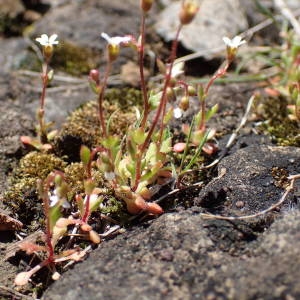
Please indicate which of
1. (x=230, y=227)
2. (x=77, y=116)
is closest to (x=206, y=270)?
(x=230, y=227)

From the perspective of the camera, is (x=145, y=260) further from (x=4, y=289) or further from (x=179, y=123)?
(x=179, y=123)

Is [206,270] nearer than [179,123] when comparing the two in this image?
Yes

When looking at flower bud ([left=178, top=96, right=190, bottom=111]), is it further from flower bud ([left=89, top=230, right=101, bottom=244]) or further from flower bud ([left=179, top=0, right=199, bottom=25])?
flower bud ([left=89, top=230, right=101, bottom=244])

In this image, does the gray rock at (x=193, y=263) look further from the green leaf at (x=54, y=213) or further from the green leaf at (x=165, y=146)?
the green leaf at (x=165, y=146)

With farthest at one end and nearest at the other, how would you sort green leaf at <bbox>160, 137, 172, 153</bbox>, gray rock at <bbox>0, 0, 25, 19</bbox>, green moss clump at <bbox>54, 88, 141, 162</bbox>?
gray rock at <bbox>0, 0, 25, 19</bbox> < green moss clump at <bbox>54, 88, 141, 162</bbox> < green leaf at <bbox>160, 137, 172, 153</bbox>

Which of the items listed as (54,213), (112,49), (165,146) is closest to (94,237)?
(54,213)

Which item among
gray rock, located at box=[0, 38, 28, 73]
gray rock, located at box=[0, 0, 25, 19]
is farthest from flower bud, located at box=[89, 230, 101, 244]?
gray rock, located at box=[0, 0, 25, 19]

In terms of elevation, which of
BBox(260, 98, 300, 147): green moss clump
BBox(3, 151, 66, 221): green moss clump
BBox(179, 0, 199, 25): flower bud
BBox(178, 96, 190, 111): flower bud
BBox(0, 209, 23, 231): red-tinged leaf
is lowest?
BBox(0, 209, 23, 231): red-tinged leaf
